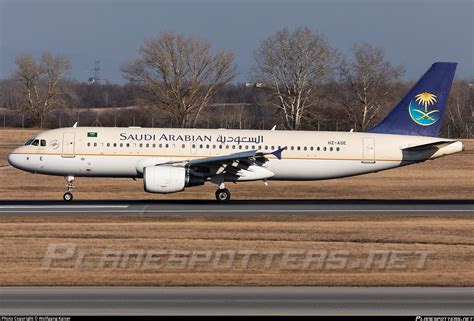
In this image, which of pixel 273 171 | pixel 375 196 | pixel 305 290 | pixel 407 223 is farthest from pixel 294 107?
pixel 305 290

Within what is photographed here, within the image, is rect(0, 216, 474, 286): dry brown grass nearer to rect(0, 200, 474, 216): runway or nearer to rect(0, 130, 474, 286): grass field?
rect(0, 130, 474, 286): grass field

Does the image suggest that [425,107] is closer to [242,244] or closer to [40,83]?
[242,244]

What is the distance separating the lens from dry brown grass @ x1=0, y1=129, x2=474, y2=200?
149ft

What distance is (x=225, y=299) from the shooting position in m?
19.9

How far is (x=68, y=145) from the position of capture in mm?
39500

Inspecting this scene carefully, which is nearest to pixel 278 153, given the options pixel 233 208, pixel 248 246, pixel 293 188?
pixel 233 208

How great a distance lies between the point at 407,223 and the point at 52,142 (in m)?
17.8

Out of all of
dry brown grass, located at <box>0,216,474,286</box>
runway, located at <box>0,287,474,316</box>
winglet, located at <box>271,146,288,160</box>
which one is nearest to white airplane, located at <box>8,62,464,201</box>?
winglet, located at <box>271,146,288,160</box>

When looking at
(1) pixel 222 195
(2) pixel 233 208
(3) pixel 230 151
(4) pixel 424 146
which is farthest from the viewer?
(4) pixel 424 146

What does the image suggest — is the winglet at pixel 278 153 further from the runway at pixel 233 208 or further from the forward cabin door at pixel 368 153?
the forward cabin door at pixel 368 153

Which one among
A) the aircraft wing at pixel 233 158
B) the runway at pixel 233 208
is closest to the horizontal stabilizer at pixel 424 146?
the runway at pixel 233 208

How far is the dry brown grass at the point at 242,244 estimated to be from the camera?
74.2 ft

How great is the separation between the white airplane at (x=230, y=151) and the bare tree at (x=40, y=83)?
62575 millimetres

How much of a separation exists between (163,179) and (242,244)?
33.7 feet
